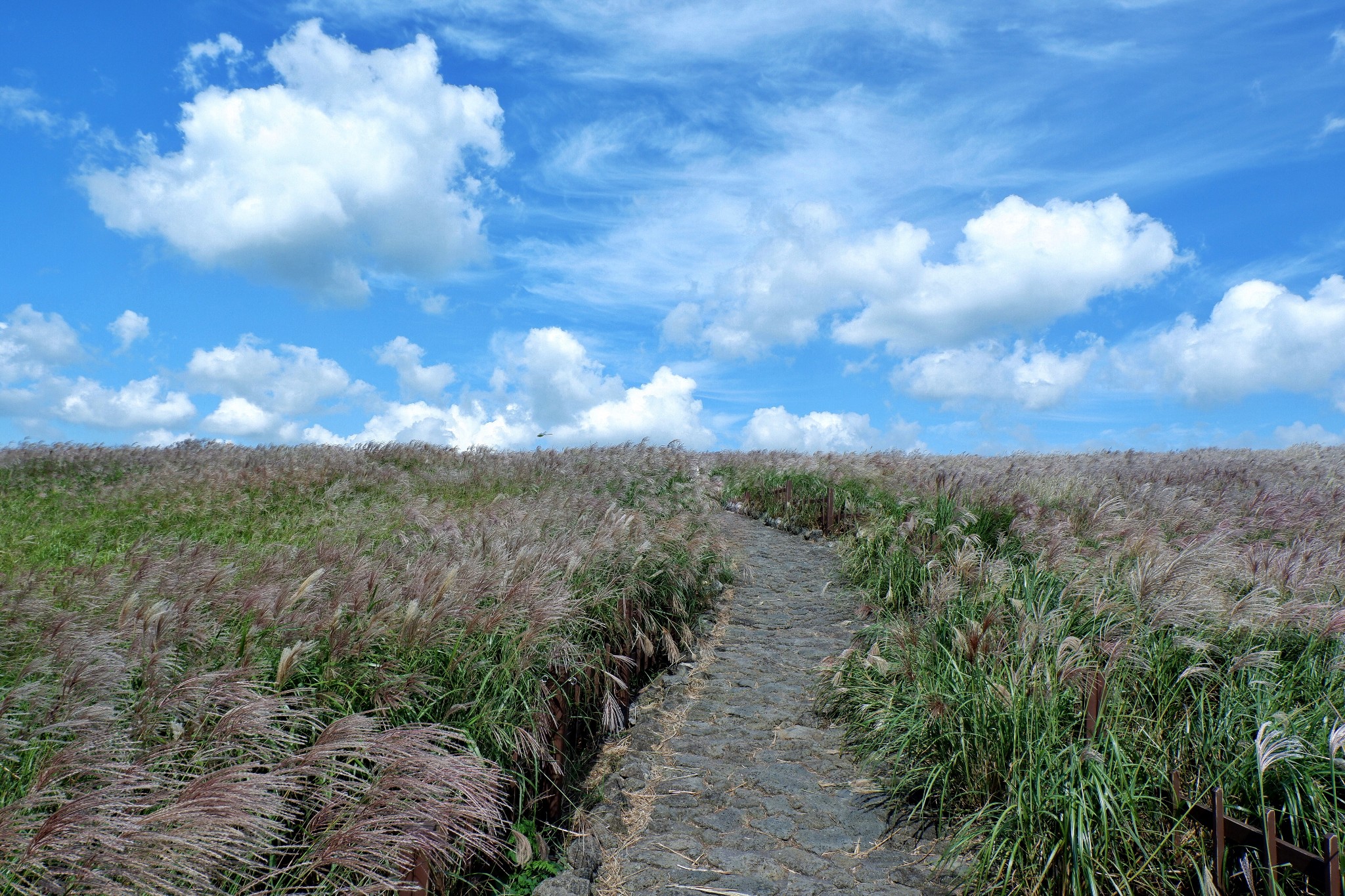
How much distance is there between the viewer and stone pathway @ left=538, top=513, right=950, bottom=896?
4.34 meters

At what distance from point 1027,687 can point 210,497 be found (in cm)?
1228

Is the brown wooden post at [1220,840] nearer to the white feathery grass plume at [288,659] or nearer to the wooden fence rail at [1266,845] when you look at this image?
the wooden fence rail at [1266,845]

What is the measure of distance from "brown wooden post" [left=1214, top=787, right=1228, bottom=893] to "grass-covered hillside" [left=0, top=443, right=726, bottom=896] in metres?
3.45

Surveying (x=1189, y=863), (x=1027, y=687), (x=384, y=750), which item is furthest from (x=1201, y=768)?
(x=384, y=750)

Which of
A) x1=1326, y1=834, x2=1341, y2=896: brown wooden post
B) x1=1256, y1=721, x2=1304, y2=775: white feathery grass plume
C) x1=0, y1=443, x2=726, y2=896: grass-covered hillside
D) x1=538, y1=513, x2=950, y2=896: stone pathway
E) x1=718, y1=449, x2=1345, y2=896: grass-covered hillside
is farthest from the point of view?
x1=538, y1=513, x2=950, y2=896: stone pathway

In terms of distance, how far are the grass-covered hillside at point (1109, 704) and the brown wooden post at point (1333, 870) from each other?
0.81 ft

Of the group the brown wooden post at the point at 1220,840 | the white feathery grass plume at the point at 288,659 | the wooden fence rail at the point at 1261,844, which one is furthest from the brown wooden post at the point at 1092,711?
the white feathery grass plume at the point at 288,659

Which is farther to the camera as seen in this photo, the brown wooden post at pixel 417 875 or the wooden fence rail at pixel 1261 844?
the brown wooden post at pixel 417 875

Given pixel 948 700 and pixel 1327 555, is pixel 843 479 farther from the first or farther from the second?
pixel 948 700

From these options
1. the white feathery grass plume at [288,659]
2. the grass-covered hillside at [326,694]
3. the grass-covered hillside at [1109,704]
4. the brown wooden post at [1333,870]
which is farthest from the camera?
the grass-covered hillside at [1109,704]

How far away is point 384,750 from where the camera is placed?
3.13 metres

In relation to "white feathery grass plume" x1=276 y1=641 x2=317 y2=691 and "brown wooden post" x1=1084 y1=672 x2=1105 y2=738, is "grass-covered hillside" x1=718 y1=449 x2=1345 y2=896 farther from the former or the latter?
"white feathery grass plume" x1=276 y1=641 x2=317 y2=691

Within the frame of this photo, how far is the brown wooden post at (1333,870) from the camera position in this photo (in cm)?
320

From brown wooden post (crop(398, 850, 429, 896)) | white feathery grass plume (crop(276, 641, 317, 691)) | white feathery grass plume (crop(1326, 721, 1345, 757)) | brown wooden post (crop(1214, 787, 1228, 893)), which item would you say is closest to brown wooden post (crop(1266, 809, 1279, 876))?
brown wooden post (crop(1214, 787, 1228, 893))
